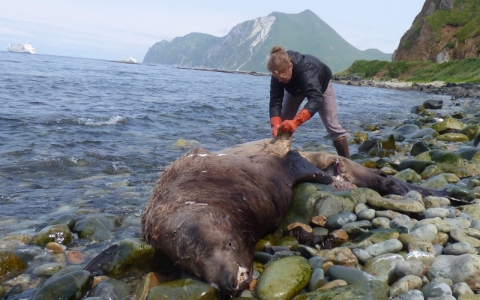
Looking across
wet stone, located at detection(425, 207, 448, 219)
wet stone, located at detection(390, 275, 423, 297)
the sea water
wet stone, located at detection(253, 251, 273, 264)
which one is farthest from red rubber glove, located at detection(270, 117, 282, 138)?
wet stone, located at detection(390, 275, 423, 297)

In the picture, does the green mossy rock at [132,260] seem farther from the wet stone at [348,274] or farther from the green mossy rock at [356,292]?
the wet stone at [348,274]

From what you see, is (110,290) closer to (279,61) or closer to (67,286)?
(67,286)

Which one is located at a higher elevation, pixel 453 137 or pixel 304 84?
pixel 304 84

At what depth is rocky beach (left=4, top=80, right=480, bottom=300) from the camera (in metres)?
3.60

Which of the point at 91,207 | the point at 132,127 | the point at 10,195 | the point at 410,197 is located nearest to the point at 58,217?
the point at 91,207

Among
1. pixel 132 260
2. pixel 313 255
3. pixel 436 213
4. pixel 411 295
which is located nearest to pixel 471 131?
pixel 436 213

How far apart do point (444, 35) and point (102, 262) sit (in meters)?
74.2

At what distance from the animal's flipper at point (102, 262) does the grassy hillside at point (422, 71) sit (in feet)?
145

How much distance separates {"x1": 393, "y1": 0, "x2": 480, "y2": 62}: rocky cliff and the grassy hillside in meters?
4.15

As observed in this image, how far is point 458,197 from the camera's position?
6266 mm

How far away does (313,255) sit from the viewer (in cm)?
443

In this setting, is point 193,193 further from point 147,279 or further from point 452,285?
point 452,285

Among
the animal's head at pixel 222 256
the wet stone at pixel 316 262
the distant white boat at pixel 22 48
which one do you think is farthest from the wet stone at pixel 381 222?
the distant white boat at pixel 22 48

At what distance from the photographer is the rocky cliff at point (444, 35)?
2386 inches
